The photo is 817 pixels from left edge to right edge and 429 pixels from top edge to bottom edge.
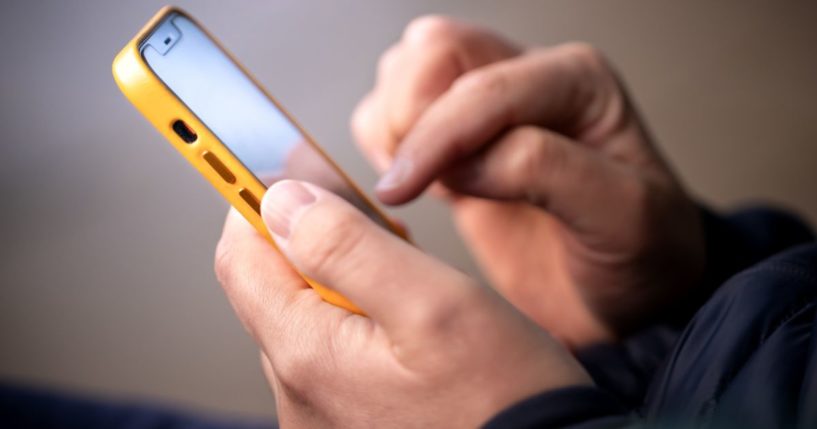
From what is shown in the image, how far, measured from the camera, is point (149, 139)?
4.33 ft

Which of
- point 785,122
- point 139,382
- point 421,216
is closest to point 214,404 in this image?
point 139,382

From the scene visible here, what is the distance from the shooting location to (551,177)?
560 mm

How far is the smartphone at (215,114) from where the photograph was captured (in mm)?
393

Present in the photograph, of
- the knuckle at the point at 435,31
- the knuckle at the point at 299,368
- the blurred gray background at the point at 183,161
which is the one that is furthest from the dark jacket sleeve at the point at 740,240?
the blurred gray background at the point at 183,161

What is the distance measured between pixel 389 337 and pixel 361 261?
0.13 feet

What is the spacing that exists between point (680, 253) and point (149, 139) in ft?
3.33

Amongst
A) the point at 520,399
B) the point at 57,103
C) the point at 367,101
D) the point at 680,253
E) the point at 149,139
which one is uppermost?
the point at 57,103

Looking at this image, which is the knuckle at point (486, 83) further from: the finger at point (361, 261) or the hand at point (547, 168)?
the finger at point (361, 261)

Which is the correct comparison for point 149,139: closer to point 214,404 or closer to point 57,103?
point 57,103

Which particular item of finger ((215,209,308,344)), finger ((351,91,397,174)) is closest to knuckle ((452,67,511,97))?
finger ((351,91,397,174))

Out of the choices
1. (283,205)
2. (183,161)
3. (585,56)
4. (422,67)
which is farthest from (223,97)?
(183,161)

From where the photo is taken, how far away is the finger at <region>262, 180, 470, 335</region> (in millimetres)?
344

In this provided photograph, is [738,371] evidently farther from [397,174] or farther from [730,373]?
[397,174]

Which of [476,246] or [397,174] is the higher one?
[397,174]
